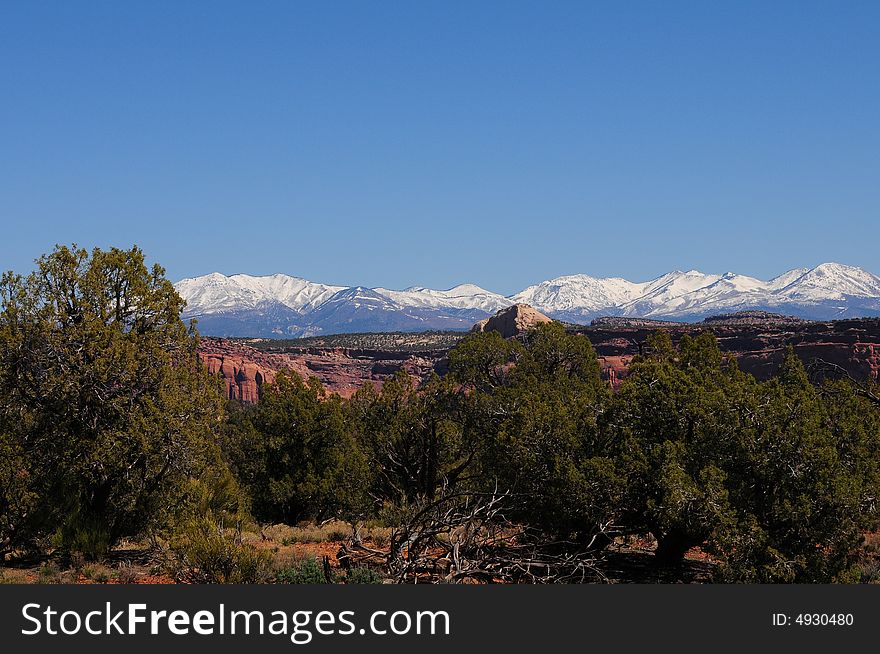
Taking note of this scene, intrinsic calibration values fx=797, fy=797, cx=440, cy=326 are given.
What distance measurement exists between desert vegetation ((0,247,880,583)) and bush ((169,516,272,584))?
0.04 m

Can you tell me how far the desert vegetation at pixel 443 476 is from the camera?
17328mm

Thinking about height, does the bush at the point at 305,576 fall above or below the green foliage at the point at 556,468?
below

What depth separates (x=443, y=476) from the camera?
20.5 metres

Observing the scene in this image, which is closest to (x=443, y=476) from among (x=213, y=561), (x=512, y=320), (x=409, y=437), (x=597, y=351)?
(x=213, y=561)

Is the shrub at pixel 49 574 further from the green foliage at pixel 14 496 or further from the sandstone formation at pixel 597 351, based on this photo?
the sandstone formation at pixel 597 351

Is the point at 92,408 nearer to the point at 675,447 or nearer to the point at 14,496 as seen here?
the point at 14,496

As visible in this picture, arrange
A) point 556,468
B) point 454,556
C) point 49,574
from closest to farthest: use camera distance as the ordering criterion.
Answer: point 454,556 < point 49,574 < point 556,468

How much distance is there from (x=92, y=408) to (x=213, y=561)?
22.0 feet

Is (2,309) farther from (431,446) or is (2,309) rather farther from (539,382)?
(539,382)

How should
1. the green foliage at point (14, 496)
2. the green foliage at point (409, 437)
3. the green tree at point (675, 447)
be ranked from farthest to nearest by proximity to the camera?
1. the green foliage at point (409, 437)
2. the green foliage at point (14, 496)
3. the green tree at point (675, 447)

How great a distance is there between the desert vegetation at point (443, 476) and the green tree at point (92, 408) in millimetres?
52

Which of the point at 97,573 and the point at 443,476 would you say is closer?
the point at 97,573

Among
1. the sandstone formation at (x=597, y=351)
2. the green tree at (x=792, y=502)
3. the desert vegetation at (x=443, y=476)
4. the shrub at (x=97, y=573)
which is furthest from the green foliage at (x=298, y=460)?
the sandstone formation at (x=597, y=351)

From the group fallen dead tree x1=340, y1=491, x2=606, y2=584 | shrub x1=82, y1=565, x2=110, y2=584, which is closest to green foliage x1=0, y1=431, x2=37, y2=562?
shrub x1=82, y1=565, x2=110, y2=584
